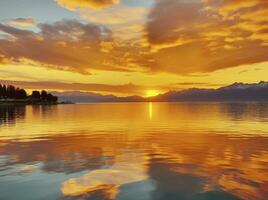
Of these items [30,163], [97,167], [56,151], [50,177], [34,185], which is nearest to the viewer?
[34,185]

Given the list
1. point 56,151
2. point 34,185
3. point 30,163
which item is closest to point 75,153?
point 56,151

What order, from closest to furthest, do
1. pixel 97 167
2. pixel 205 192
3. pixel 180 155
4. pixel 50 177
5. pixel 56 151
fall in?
1. pixel 205 192
2. pixel 50 177
3. pixel 97 167
4. pixel 180 155
5. pixel 56 151

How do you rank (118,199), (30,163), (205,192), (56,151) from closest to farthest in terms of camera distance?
(118,199) → (205,192) → (30,163) → (56,151)

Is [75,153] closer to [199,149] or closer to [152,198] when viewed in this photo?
[199,149]

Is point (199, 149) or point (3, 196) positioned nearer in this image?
point (3, 196)

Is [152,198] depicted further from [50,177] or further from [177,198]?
[50,177]

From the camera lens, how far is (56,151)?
34.3 metres

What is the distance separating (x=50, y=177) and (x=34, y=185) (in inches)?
84.3

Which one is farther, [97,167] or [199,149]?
[199,149]

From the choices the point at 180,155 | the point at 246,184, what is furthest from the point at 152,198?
the point at 180,155

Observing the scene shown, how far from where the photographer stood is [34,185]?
19844 millimetres

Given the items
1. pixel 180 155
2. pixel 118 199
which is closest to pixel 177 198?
pixel 118 199

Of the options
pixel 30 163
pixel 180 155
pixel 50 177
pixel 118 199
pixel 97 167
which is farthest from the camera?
pixel 180 155

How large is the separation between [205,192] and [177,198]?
2.02 meters
